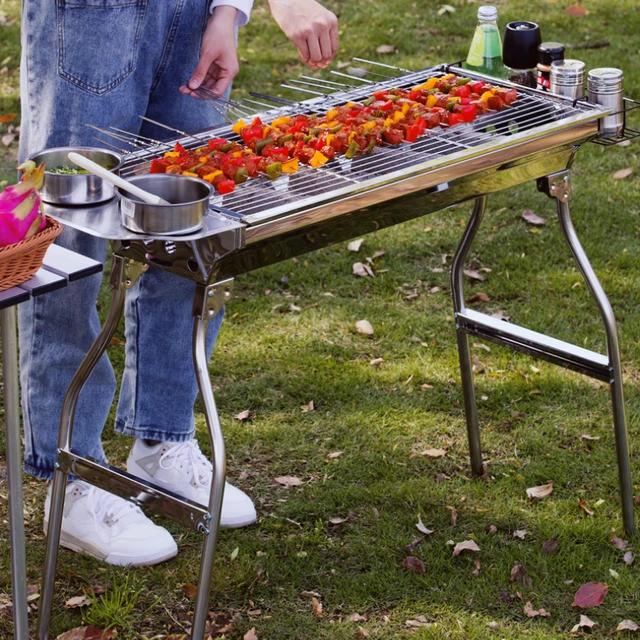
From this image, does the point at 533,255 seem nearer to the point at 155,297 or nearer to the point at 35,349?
the point at 155,297

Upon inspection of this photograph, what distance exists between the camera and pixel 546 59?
121 inches

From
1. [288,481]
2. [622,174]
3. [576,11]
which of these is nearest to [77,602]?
[288,481]

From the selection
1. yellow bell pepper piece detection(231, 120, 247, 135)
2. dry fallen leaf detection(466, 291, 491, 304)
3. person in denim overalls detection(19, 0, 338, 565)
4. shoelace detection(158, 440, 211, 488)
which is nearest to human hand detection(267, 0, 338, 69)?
person in denim overalls detection(19, 0, 338, 565)

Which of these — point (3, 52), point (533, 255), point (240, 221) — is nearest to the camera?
point (240, 221)

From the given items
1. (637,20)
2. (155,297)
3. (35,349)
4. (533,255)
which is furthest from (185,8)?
(637,20)

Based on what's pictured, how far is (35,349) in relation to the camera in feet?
9.80

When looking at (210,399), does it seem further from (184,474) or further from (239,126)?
(184,474)

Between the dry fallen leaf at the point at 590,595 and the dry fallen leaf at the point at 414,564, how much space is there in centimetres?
46

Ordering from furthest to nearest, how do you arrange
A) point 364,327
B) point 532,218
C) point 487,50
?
point 532,218
point 364,327
point 487,50

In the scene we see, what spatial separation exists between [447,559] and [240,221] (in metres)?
1.46

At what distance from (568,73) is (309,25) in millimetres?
776

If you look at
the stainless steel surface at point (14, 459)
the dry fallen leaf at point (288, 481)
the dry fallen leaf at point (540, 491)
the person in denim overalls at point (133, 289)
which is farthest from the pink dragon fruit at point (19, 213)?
the dry fallen leaf at point (540, 491)

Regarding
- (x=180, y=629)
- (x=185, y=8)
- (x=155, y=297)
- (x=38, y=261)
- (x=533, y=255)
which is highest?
(x=185, y=8)

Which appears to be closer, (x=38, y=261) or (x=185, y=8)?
(x=38, y=261)
